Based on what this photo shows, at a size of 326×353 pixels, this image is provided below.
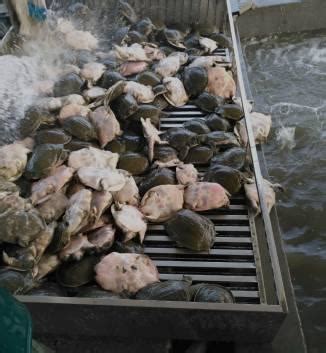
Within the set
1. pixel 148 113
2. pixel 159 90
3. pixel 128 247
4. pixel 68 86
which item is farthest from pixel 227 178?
pixel 68 86

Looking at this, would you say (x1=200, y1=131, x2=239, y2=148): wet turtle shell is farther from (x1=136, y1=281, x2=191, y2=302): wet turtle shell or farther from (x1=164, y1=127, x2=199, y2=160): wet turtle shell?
(x1=136, y1=281, x2=191, y2=302): wet turtle shell

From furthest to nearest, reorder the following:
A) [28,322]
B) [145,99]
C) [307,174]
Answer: [307,174] → [145,99] → [28,322]

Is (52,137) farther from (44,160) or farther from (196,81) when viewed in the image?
(196,81)

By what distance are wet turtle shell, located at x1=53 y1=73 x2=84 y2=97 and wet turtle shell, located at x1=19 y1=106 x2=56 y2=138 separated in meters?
0.51

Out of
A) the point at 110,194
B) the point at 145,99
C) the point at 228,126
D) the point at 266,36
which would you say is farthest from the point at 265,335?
the point at 266,36

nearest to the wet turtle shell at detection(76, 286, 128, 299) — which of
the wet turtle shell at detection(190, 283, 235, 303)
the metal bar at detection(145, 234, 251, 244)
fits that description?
the wet turtle shell at detection(190, 283, 235, 303)

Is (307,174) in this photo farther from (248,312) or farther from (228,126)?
(248,312)

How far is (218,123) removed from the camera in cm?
434

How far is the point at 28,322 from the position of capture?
122 cm

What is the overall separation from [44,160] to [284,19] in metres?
6.77

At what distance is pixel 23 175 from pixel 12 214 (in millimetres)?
710

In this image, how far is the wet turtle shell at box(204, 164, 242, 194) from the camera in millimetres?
3592

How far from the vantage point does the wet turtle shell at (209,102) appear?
464cm

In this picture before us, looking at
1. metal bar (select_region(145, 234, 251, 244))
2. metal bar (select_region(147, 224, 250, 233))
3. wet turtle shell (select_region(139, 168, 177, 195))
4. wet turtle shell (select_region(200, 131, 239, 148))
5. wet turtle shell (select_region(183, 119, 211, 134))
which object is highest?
wet turtle shell (select_region(183, 119, 211, 134))
